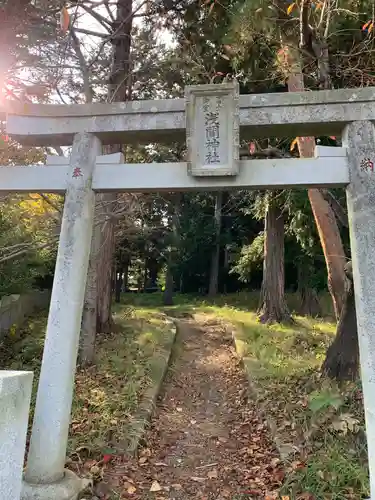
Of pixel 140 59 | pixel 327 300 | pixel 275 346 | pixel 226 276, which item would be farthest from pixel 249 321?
pixel 226 276

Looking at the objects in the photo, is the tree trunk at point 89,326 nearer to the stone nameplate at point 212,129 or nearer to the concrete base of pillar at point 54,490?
the concrete base of pillar at point 54,490

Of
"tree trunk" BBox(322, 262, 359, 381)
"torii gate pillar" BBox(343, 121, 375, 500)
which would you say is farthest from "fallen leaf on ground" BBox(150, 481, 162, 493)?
"tree trunk" BBox(322, 262, 359, 381)

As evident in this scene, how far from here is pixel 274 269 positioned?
43.8 feet

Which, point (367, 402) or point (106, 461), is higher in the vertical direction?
point (367, 402)

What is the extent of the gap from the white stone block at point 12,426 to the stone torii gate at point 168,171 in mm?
898

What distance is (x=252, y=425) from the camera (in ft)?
19.9

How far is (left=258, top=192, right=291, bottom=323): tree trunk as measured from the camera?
42.8 feet

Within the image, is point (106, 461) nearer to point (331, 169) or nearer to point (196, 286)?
point (331, 169)

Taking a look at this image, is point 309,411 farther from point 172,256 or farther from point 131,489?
point 172,256

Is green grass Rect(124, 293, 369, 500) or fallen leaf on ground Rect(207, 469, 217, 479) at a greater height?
green grass Rect(124, 293, 369, 500)

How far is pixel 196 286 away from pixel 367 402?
2280 centimetres

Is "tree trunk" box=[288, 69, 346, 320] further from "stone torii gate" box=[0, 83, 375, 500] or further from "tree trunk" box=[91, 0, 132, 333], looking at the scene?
"tree trunk" box=[91, 0, 132, 333]

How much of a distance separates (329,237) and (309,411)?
3.18 m

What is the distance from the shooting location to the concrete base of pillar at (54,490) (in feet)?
11.9
